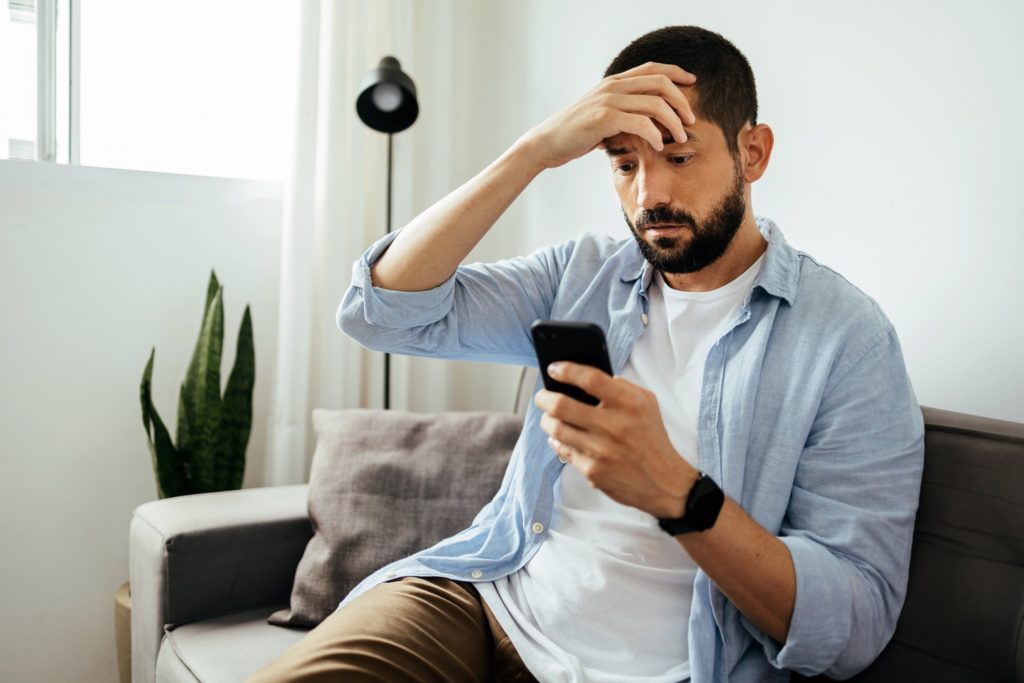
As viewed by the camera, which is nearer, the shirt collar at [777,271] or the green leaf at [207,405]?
the shirt collar at [777,271]

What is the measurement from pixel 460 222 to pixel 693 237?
336mm

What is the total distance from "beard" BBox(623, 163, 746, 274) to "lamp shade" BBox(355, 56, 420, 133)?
1018 mm

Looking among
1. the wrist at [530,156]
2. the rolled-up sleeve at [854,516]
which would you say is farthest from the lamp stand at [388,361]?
the rolled-up sleeve at [854,516]

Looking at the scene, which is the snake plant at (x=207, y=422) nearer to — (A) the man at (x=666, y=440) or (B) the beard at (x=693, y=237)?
(A) the man at (x=666, y=440)

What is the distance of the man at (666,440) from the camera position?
0.98 metres

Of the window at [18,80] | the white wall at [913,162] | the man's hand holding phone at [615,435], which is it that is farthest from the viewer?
the window at [18,80]

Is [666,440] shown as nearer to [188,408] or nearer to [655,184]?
[655,184]

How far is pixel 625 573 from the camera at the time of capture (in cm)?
114

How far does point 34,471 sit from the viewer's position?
2.09 m

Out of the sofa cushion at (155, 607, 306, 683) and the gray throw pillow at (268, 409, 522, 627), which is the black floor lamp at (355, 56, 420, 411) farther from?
the sofa cushion at (155, 607, 306, 683)

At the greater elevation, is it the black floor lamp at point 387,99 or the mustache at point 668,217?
the black floor lamp at point 387,99

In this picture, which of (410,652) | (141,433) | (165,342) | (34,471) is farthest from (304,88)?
(410,652)

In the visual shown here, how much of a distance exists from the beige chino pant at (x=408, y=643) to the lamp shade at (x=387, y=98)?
122 cm

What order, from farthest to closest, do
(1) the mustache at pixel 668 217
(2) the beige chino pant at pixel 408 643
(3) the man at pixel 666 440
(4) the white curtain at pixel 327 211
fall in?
(4) the white curtain at pixel 327 211
(1) the mustache at pixel 668 217
(2) the beige chino pant at pixel 408 643
(3) the man at pixel 666 440
